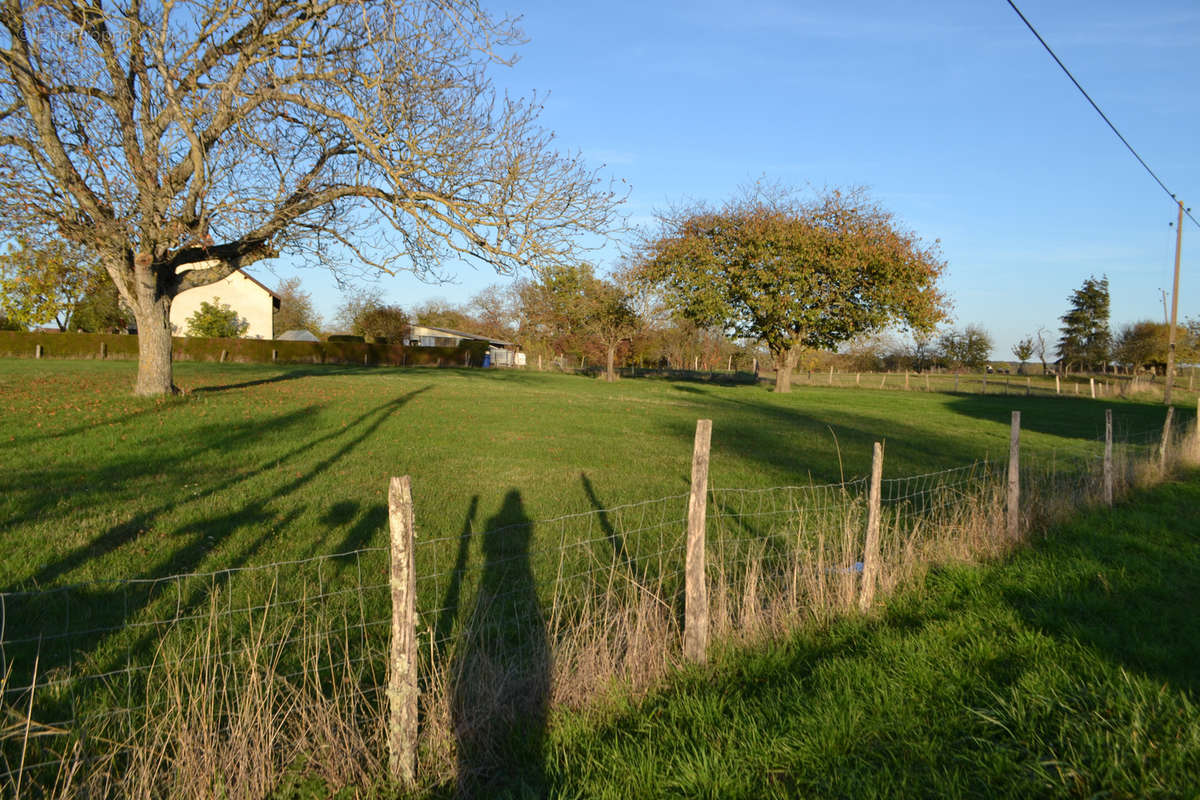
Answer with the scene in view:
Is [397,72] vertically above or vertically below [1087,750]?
above

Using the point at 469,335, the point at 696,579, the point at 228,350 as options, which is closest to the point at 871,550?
the point at 696,579

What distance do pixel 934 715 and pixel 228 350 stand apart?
46.6m

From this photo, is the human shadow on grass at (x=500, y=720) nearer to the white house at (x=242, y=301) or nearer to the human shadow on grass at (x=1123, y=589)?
the human shadow on grass at (x=1123, y=589)

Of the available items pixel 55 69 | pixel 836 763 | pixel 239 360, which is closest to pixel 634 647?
pixel 836 763

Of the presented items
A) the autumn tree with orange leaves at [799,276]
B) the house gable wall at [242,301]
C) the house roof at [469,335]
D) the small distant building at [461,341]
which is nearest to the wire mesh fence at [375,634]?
the autumn tree with orange leaves at [799,276]

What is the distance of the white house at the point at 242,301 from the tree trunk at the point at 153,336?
45645 mm

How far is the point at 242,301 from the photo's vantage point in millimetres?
59844

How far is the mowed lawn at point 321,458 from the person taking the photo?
6.75m

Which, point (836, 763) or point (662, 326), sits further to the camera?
point (662, 326)

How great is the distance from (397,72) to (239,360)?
35.7 meters

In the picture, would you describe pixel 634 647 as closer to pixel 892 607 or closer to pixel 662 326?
pixel 892 607

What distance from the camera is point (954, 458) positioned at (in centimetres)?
1481

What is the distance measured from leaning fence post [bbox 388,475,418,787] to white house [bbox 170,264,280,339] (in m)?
61.2

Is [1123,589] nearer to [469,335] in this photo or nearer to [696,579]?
[696,579]
